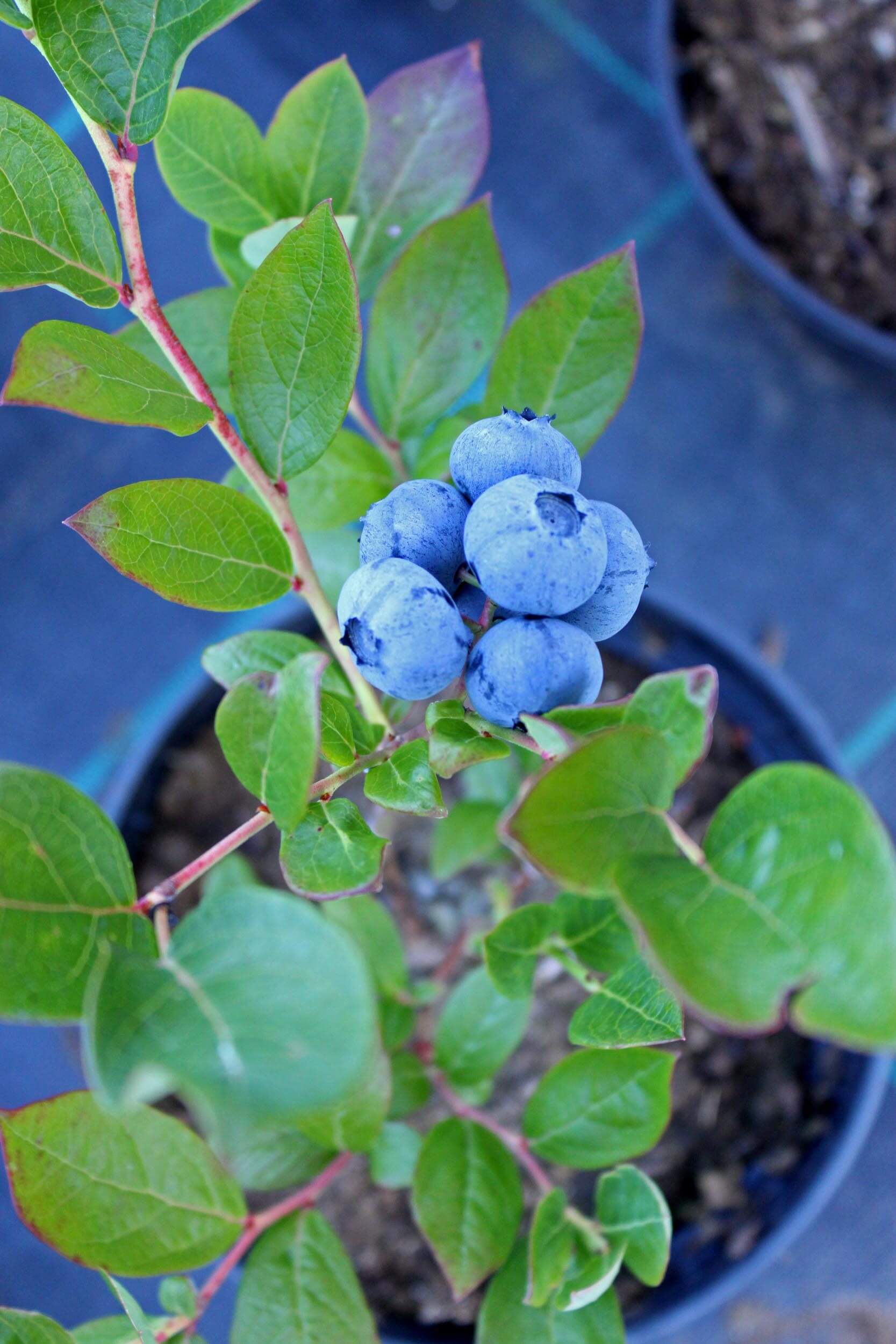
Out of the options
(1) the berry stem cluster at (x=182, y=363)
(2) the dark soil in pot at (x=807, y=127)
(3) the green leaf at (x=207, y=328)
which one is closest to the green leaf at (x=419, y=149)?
(3) the green leaf at (x=207, y=328)

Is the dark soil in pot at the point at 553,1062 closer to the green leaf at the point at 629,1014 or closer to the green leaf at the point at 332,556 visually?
the green leaf at the point at 332,556

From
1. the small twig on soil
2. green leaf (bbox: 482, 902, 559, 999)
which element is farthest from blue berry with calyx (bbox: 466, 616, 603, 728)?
the small twig on soil

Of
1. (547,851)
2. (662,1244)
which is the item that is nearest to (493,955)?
(662,1244)

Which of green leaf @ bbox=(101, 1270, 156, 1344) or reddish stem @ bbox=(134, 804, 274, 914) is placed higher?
reddish stem @ bbox=(134, 804, 274, 914)

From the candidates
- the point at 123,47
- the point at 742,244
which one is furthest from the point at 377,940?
the point at 742,244

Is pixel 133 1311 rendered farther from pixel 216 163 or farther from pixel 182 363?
pixel 216 163

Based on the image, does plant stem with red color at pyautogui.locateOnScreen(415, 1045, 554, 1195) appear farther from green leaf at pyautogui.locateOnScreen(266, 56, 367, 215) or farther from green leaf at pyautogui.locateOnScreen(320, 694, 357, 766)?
green leaf at pyautogui.locateOnScreen(266, 56, 367, 215)

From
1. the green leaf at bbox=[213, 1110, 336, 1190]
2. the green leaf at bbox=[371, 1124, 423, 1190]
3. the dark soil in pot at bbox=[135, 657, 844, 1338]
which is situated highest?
the green leaf at bbox=[213, 1110, 336, 1190]
